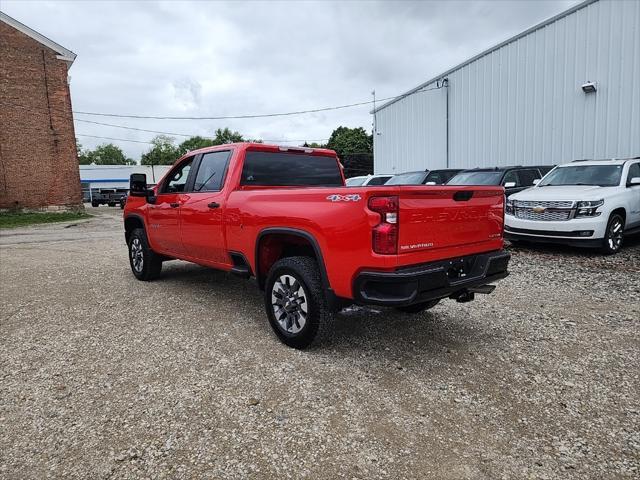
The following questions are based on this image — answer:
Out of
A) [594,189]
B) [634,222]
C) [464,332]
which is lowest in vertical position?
[464,332]

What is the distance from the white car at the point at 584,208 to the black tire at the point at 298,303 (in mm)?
5862

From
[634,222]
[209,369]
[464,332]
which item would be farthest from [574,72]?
[209,369]

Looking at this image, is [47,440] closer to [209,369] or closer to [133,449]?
[133,449]

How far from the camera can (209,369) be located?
3.57 m

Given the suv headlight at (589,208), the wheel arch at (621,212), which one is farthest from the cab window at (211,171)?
the wheel arch at (621,212)

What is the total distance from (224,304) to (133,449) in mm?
2933

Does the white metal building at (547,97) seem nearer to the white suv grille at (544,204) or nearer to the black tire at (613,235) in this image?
the black tire at (613,235)

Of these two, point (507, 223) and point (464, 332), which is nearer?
point (464, 332)

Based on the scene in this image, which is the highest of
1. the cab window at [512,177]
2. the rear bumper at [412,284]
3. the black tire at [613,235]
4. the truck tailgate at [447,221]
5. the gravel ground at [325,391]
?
the cab window at [512,177]

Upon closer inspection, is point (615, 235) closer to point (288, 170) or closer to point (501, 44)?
point (288, 170)

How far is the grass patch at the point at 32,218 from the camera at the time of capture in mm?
18513

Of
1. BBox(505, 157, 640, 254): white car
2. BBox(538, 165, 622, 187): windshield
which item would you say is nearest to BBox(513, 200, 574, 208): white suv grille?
BBox(505, 157, 640, 254): white car

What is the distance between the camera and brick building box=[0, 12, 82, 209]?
2103 cm

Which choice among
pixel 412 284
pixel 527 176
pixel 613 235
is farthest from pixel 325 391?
pixel 527 176
